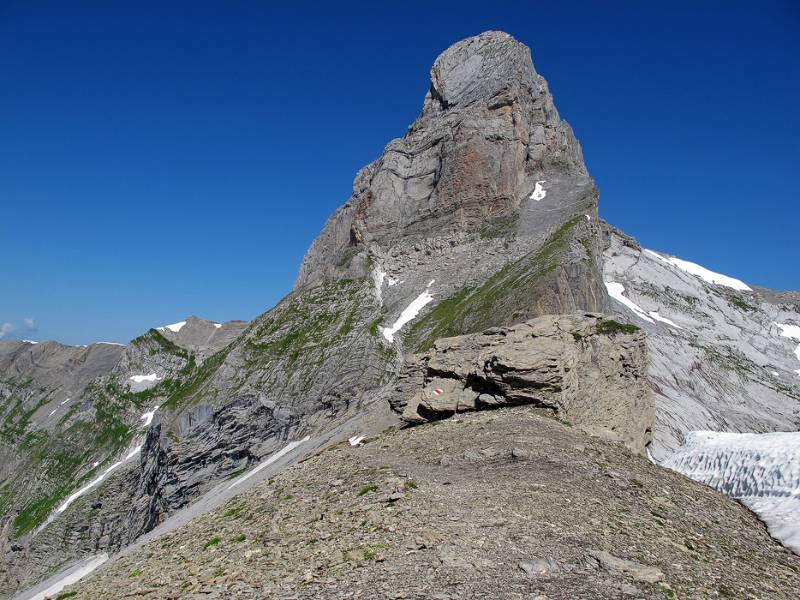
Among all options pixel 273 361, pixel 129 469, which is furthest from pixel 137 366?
pixel 273 361

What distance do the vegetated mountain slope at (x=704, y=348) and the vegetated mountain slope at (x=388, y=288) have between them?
1276cm

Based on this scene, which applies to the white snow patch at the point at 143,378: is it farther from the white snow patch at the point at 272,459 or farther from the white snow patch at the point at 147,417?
the white snow patch at the point at 272,459

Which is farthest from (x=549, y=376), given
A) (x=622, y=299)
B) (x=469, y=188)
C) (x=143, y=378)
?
(x=143, y=378)

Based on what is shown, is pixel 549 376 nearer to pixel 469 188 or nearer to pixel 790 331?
pixel 469 188

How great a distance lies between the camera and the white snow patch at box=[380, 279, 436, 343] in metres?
58.9

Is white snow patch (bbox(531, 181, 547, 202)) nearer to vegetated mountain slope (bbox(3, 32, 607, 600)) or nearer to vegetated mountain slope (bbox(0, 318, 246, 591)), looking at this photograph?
vegetated mountain slope (bbox(3, 32, 607, 600))

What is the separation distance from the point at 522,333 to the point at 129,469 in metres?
64.9

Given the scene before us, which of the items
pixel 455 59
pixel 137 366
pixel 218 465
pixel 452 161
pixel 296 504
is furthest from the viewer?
pixel 137 366

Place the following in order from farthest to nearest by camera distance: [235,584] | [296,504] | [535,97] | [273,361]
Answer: [535,97], [273,361], [296,504], [235,584]

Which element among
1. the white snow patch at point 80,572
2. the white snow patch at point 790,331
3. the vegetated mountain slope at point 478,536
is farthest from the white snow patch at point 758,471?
the white snow patch at point 790,331

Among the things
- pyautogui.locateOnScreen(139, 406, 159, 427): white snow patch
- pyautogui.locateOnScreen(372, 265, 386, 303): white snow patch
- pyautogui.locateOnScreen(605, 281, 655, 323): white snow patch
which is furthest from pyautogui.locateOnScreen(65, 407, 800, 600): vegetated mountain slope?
pyautogui.locateOnScreen(139, 406, 159, 427): white snow patch

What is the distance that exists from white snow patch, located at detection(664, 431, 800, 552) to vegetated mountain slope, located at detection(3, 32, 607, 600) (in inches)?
780

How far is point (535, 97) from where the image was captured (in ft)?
244

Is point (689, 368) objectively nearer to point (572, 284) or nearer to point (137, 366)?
point (572, 284)
